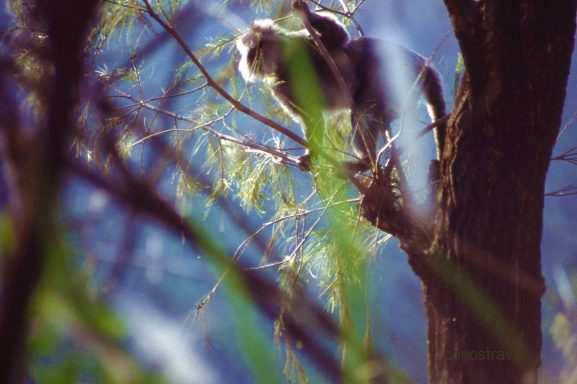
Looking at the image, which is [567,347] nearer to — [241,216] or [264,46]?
Answer: [241,216]

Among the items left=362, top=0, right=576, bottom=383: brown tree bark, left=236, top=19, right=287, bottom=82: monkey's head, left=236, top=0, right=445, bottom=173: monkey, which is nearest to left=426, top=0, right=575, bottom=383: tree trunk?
left=362, top=0, right=576, bottom=383: brown tree bark

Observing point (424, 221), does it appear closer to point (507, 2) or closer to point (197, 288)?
point (507, 2)

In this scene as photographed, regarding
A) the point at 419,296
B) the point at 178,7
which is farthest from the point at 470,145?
the point at 419,296

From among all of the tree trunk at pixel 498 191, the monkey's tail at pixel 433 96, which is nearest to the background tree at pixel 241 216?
the tree trunk at pixel 498 191

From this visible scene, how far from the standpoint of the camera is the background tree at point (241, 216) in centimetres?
17

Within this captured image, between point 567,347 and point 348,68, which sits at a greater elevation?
point 348,68

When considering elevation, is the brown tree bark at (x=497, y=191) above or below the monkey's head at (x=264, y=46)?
below

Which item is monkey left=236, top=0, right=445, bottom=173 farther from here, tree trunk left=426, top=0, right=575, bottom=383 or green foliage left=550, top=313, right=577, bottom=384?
green foliage left=550, top=313, right=577, bottom=384

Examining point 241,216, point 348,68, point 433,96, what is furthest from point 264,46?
point 241,216

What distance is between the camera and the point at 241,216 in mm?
872

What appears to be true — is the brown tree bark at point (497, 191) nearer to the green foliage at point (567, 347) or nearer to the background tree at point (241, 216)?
the background tree at point (241, 216)

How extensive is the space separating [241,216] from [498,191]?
1.17 feet

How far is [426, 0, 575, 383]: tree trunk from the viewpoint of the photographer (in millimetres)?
796

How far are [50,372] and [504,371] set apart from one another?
72cm
